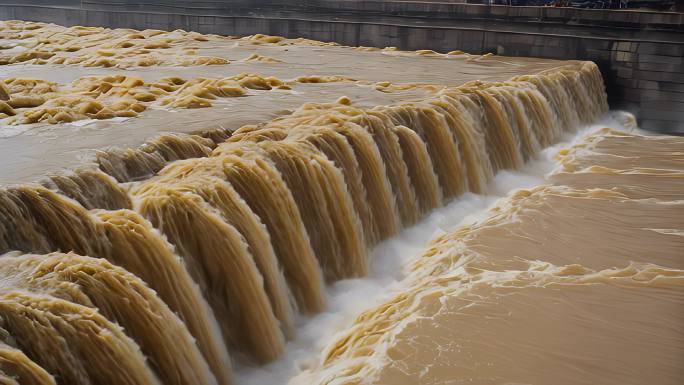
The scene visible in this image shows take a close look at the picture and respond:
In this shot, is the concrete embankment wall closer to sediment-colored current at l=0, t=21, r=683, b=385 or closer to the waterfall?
sediment-colored current at l=0, t=21, r=683, b=385

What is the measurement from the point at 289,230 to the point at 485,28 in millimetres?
12579

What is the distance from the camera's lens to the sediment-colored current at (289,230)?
15.2ft

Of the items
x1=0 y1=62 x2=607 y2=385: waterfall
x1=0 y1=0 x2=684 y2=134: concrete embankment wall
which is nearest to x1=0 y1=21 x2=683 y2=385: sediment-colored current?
x1=0 y1=62 x2=607 y2=385: waterfall

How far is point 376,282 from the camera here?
7398 millimetres

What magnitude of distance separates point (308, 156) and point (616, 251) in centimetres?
314

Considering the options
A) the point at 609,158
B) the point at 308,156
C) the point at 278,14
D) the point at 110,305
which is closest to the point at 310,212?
the point at 308,156

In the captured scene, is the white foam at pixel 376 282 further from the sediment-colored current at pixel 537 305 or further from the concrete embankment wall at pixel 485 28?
the concrete embankment wall at pixel 485 28

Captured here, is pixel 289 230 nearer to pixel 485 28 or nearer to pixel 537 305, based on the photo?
pixel 537 305

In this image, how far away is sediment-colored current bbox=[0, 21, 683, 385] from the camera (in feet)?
15.2

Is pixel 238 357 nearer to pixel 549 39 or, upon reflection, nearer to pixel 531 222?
pixel 531 222

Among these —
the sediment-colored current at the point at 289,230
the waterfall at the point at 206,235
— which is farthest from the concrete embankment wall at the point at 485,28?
the waterfall at the point at 206,235

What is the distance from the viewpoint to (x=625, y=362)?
5602 mm

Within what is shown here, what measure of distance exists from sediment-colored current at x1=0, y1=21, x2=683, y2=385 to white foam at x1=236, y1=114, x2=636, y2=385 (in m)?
0.09

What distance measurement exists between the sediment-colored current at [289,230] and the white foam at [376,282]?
0.29ft
